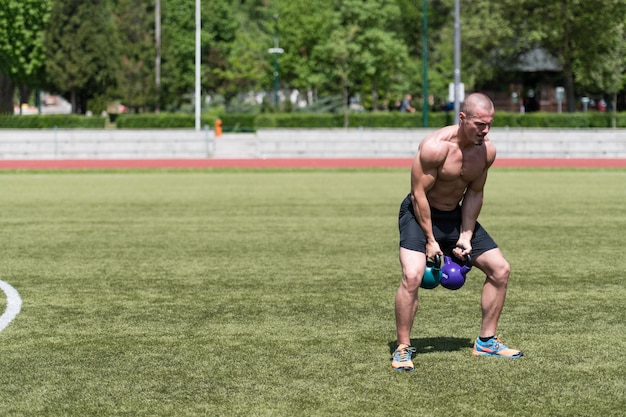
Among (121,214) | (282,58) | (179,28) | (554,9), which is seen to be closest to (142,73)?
(282,58)

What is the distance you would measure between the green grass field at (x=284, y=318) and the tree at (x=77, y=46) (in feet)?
174

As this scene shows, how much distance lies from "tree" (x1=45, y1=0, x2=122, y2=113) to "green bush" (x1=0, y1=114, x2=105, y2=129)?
12.1m

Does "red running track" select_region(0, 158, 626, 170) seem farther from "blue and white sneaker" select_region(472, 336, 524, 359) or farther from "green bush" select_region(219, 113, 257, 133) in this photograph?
"green bush" select_region(219, 113, 257, 133)

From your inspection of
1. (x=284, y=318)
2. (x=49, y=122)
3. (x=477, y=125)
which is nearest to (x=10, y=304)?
(x=284, y=318)

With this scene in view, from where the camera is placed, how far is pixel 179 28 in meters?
84.6

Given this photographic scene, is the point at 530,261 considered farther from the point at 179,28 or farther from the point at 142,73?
the point at 179,28

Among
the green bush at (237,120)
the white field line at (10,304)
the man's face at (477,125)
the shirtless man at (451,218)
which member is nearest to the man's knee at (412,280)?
the shirtless man at (451,218)

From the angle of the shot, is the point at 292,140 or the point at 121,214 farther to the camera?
the point at 292,140

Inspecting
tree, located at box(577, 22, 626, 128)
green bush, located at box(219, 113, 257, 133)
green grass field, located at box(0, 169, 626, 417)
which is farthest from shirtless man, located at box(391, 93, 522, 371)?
tree, located at box(577, 22, 626, 128)

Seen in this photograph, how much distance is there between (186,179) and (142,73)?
135ft

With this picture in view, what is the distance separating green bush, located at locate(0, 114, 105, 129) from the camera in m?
56.8

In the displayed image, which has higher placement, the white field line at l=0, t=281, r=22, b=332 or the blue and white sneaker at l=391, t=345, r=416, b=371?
the blue and white sneaker at l=391, t=345, r=416, b=371

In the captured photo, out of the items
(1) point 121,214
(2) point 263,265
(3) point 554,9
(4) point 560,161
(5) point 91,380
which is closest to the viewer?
(5) point 91,380

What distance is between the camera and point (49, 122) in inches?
2258
